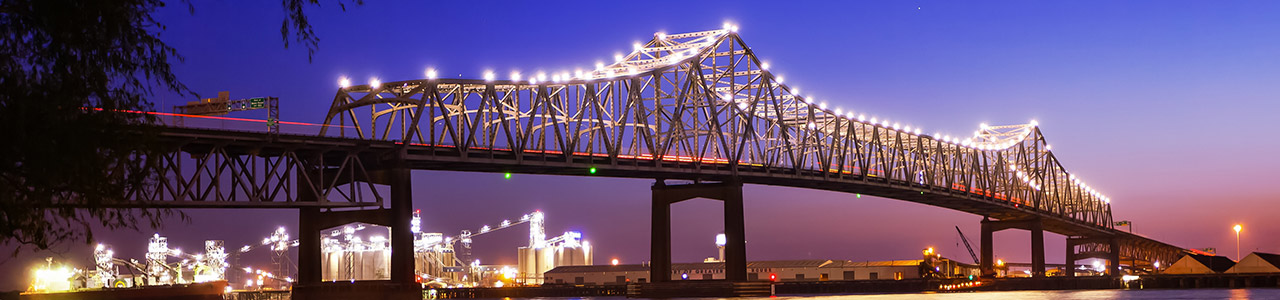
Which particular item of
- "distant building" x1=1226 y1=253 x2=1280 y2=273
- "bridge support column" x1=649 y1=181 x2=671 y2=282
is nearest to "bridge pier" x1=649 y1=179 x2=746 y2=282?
"bridge support column" x1=649 y1=181 x2=671 y2=282

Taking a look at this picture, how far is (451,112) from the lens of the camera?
95.9 metres

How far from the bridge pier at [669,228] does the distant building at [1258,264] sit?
98.9 meters

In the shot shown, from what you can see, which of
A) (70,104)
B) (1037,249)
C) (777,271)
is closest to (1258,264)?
(1037,249)

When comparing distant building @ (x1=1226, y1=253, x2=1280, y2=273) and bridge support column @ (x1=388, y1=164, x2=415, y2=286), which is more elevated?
bridge support column @ (x1=388, y1=164, x2=415, y2=286)

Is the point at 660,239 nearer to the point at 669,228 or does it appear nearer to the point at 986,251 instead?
the point at 669,228

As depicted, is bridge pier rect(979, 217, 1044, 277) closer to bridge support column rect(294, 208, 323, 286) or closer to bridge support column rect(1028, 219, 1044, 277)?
bridge support column rect(1028, 219, 1044, 277)

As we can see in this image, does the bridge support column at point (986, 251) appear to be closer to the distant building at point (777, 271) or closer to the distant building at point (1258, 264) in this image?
the distant building at point (777, 271)

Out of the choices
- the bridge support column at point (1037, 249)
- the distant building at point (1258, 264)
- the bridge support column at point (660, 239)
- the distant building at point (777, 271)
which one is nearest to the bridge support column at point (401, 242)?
the bridge support column at point (660, 239)

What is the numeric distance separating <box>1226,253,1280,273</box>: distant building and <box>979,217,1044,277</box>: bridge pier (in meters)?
26.9

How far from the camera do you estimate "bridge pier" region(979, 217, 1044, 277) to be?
564ft

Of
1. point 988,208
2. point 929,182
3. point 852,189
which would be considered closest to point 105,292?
point 852,189

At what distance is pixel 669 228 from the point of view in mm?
108750

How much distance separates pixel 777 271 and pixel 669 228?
78.6 metres

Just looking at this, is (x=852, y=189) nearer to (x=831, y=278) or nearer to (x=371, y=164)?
(x=831, y=278)
